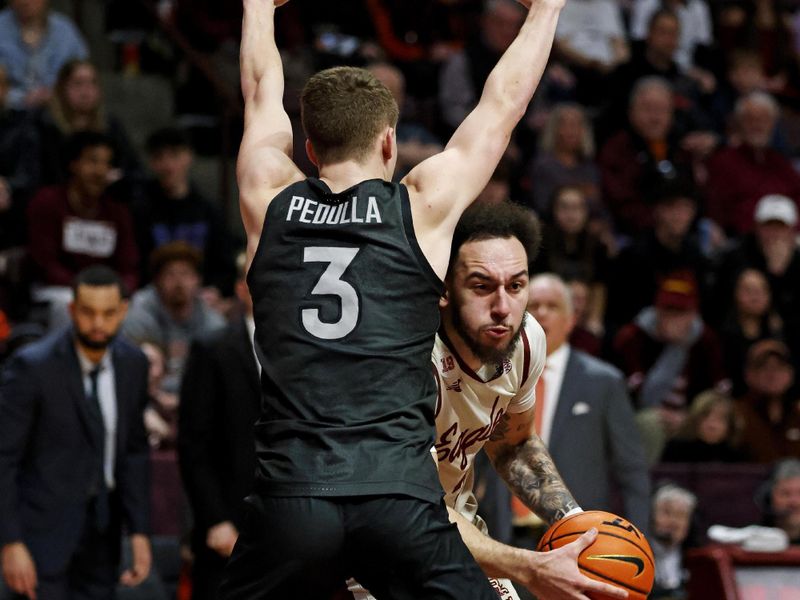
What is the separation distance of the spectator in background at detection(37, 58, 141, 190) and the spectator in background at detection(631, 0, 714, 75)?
5.34 metres

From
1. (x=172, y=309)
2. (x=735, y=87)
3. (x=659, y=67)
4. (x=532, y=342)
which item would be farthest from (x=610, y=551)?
(x=735, y=87)

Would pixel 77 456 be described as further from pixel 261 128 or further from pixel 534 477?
pixel 261 128

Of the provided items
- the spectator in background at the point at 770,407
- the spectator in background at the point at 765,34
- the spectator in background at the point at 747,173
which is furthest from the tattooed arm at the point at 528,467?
the spectator in background at the point at 765,34

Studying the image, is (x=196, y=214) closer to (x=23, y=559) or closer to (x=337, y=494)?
(x=23, y=559)

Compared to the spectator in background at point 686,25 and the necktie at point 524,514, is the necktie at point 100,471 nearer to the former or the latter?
the necktie at point 524,514

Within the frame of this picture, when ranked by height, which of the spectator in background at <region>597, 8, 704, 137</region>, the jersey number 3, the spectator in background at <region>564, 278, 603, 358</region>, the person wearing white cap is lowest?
the spectator in background at <region>564, 278, 603, 358</region>

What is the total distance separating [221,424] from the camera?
270 inches

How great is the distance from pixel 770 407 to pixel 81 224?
15.1 feet

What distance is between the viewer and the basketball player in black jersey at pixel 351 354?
352cm

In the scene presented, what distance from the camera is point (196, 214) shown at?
1051cm

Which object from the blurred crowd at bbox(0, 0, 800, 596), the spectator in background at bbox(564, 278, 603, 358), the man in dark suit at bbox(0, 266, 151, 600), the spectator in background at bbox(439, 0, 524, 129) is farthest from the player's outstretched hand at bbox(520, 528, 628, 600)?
the spectator in background at bbox(439, 0, 524, 129)

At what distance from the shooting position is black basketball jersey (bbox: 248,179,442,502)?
3555mm

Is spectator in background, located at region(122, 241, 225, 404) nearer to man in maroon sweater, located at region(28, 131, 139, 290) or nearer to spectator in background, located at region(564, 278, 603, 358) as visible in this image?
man in maroon sweater, located at region(28, 131, 139, 290)

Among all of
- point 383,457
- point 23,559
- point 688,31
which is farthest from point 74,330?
point 688,31
